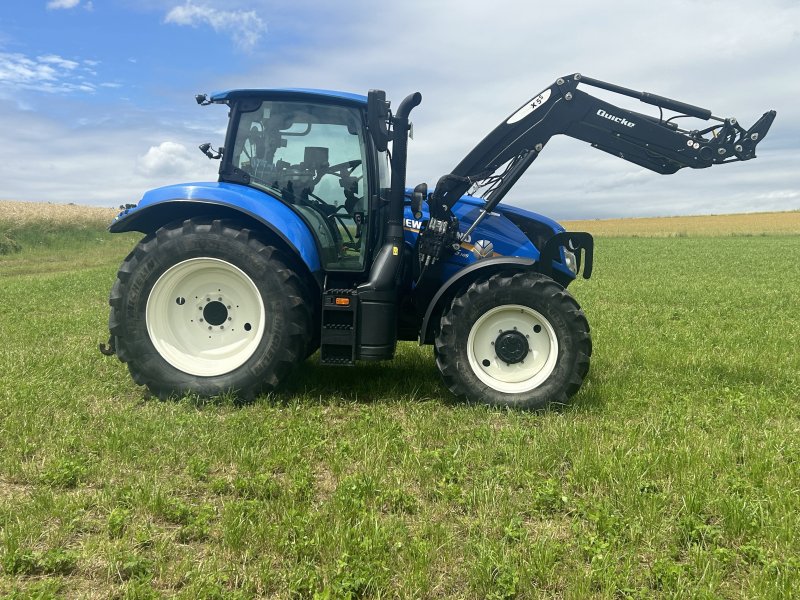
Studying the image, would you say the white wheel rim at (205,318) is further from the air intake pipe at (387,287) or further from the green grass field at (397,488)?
the air intake pipe at (387,287)

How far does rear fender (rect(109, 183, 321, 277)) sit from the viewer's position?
4.67 m

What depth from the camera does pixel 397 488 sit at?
3242 millimetres

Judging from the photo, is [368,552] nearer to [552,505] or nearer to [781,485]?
[552,505]

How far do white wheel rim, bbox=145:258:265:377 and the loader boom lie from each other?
1.95 m

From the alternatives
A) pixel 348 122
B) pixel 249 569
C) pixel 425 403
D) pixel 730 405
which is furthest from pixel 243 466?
pixel 730 405

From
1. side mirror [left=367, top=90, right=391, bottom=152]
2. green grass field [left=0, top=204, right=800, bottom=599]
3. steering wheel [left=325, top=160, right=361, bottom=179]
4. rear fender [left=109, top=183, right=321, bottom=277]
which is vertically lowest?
green grass field [left=0, top=204, right=800, bottom=599]

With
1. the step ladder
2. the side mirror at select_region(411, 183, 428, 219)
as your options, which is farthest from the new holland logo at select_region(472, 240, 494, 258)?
the step ladder

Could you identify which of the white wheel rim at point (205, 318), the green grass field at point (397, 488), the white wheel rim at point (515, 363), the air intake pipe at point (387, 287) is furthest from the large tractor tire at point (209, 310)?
the white wheel rim at point (515, 363)

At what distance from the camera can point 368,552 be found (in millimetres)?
2590

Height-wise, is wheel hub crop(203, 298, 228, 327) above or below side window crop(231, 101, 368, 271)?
below

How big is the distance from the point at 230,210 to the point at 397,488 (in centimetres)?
284

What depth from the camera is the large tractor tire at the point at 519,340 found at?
461 centimetres

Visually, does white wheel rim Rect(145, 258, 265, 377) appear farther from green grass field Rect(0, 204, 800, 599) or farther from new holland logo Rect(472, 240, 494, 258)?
new holland logo Rect(472, 240, 494, 258)

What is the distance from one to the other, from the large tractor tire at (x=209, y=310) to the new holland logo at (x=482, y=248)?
1.61 metres
